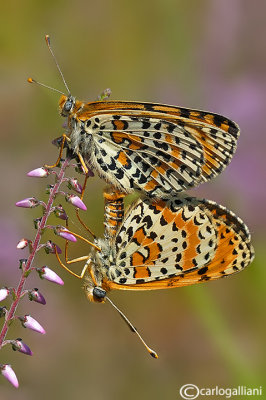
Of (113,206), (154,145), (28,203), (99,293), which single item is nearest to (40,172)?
(28,203)

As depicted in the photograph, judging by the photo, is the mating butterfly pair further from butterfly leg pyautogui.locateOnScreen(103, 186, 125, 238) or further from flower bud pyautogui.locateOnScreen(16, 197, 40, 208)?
flower bud pyautogui.locateOnScreen(16, 197, 40, 208)

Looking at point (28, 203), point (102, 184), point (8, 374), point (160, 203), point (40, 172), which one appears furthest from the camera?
point (102, 184)

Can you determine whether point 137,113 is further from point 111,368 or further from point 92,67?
point 92,67

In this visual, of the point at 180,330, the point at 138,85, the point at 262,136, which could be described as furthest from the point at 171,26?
the point at 180,330

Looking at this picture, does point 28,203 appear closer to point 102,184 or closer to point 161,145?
point 161,145

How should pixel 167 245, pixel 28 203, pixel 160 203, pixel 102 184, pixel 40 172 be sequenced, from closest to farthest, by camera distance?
pixel 28 203
pixel 40 172
pixel 160 203
pixel 167 245
pixel 102 184

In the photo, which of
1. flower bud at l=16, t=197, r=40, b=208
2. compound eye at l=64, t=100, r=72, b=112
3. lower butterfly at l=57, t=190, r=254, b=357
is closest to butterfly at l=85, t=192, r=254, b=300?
lower butterfly at l=57, t=190, r=254, b=357
